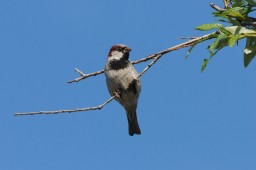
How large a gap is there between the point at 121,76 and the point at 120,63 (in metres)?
0.19

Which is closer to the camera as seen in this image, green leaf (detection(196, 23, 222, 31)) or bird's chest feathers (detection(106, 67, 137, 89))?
green leaf (detection(196, 23, 222, 31))

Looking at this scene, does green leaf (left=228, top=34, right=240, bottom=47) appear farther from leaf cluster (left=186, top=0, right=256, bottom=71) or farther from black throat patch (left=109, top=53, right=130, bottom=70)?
black throat patch (left=109, top=53, right=130, bottom=70)

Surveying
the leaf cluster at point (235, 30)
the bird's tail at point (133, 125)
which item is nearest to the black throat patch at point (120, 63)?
the bird's tail at point (133, 125)

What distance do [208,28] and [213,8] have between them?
37 centimetres

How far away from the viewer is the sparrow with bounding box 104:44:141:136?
548cm

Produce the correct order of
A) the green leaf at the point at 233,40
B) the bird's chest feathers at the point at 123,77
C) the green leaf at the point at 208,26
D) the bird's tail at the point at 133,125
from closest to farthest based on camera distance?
the green leaf at the point at 233,40, the green leaf at the point at 208,26, the bird's chest feathers at the point at 123,77, the bird's tail at the point at 133,125

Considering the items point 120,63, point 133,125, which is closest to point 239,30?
point 120,63

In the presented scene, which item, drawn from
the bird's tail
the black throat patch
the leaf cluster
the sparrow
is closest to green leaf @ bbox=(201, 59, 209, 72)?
the leaf cluster

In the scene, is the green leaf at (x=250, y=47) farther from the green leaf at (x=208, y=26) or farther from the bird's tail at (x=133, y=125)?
the bird's tail at (x=133, y=125)

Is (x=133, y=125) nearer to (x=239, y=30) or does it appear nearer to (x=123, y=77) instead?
(x=123, y=77)

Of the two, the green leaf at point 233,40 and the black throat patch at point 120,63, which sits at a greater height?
the black throat patch at point 120,63

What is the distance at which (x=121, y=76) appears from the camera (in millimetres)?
5465

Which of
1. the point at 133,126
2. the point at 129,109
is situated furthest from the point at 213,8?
the point at 133,126

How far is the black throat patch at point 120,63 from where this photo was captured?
5.55m
